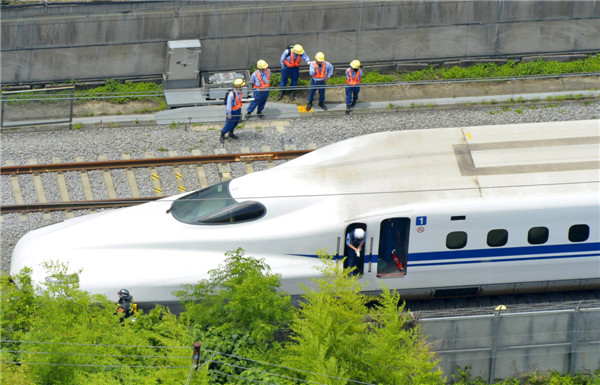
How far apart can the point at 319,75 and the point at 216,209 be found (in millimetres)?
8385

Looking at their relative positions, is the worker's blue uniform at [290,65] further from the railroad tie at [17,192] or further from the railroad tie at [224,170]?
the railroad tie at [17,192]

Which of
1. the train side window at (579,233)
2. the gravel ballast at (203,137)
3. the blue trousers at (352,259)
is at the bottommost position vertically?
the blue trousers at (352,259)

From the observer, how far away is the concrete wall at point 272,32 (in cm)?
2552

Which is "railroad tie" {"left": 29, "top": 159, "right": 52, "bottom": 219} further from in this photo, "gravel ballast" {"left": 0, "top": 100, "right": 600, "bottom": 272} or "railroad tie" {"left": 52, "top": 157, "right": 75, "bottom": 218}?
"railroad tie" {"left": 52, "top": 157, "right": 75, "bottom": 218}

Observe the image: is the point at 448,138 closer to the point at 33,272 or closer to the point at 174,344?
the point at 174,344

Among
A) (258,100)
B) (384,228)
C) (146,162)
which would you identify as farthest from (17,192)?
(384,228)

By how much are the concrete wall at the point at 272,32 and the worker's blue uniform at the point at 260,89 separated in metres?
2.35

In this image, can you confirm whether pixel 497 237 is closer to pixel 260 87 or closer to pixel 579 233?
pixel 579 233

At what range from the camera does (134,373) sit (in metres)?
14.5

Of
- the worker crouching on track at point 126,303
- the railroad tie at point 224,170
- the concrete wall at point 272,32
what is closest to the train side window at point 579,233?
the railroad tie at point 224,170

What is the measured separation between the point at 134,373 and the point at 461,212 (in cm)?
676

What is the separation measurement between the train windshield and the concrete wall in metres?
9.12

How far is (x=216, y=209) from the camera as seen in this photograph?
17.6m

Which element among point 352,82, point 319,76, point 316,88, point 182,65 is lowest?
point 316,88
